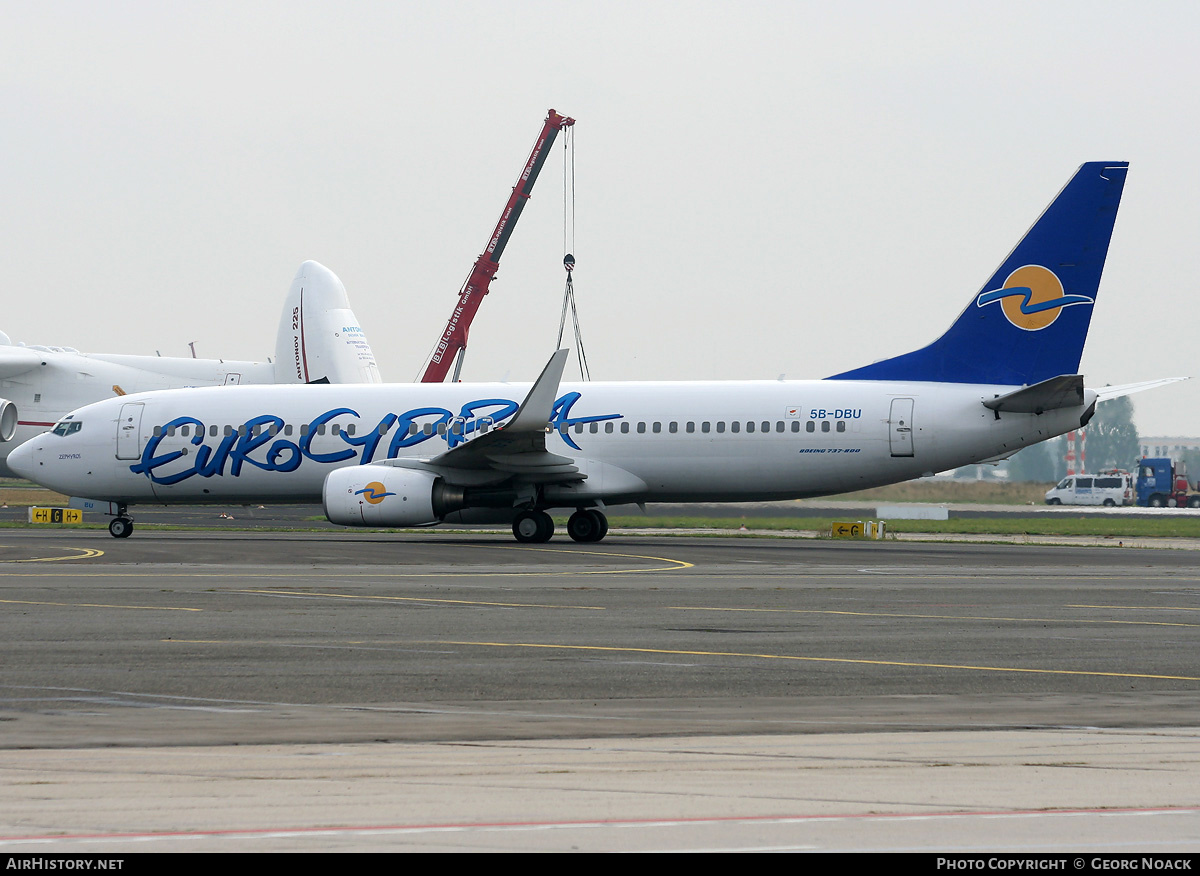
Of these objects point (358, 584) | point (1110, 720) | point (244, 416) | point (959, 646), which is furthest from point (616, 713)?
point (244, 416)

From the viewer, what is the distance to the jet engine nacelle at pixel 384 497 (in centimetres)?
3002

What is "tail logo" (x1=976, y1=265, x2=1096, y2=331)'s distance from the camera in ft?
100

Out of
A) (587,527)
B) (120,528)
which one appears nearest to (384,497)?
(587,527)

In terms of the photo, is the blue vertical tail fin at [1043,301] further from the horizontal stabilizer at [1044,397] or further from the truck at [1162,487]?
the truck at [1162,487]

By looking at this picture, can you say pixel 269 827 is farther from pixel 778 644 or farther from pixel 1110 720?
pixel 778 644

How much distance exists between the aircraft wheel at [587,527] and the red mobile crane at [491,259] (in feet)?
189

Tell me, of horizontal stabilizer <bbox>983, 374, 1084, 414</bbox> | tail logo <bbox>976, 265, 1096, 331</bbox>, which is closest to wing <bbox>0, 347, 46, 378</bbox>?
tail logo <bbox>976, 265, 1096, 331</bbox>

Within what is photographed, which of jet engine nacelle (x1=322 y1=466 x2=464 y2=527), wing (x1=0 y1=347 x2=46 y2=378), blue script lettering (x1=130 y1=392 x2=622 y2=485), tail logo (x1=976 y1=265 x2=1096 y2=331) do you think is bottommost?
jet engine nacelle (x1=322 y1=466 x2=464 y2=527)

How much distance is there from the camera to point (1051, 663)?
1173 centimetres

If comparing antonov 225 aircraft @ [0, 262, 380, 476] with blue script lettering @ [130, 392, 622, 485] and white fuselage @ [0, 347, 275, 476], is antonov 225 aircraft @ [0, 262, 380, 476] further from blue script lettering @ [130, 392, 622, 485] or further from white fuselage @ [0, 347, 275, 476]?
blue script lettering @ [130, 392, 622, 485]

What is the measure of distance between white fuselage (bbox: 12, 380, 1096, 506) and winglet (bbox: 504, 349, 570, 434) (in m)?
2.36

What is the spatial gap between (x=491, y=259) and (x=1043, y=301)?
62.8 meters

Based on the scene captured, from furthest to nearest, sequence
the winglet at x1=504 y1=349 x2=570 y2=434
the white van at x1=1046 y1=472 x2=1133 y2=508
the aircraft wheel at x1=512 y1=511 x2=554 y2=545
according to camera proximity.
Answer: the white van at x1=1046 y1=472 x2=1133 y2=508 < the aircraft wheel at x1=512 y1=511 x2=554 y2=545 < the winglet at x1=504 y1=349 x2=570 y2=434

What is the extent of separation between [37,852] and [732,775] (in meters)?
3.27
